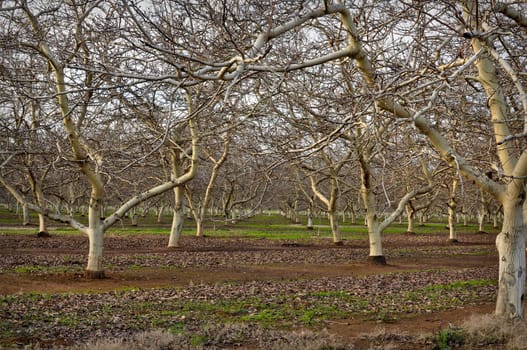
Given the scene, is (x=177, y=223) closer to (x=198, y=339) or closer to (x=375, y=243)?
(x=375, y=243)

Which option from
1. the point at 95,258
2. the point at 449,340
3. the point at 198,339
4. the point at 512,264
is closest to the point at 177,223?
the point at 95,258

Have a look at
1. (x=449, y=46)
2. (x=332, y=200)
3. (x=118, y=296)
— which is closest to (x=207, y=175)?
(x=332, y=200)

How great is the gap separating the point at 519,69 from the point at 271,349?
621cm

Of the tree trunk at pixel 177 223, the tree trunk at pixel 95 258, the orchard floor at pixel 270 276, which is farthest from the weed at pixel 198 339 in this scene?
the tree trunk at pixel 177 223

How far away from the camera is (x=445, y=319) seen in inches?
401

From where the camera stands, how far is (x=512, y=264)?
9.19m

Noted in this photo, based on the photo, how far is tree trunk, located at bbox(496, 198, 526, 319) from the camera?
913cm

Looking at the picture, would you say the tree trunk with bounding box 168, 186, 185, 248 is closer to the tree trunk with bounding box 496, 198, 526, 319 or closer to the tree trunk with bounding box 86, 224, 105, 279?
the tree trunk with bounding box 86, 224, 105, 279

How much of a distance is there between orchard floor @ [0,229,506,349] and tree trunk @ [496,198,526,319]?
Result: 103cm

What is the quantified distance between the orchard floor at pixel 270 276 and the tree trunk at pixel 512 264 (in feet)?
3.38

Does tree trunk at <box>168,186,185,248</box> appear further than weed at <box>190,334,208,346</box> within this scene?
Yes

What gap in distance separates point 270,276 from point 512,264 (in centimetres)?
831

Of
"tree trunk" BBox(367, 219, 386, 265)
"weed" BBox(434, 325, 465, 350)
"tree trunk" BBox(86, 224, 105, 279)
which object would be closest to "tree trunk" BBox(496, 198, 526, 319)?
"weed" BBox(434, 325, 465, 350)

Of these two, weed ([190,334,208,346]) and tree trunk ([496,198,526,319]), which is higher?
tree trunk ([496,198,526,319])
